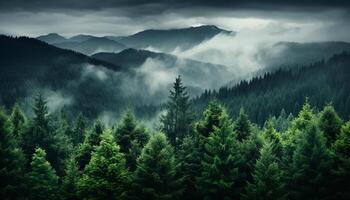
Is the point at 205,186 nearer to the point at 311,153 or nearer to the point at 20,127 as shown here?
the point at 311,153

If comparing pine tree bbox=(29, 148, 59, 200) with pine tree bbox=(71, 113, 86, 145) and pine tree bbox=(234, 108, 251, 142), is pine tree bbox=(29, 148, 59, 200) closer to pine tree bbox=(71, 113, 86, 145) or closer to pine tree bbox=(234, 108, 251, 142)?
pine tree bbox=(234, 108, 251, 142)

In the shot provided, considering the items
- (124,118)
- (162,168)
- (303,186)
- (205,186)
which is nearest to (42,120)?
(124,118)

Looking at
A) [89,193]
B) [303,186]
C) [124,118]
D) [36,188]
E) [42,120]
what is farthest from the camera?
[42,120]

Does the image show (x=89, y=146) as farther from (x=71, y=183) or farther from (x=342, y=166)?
(x=342, y=166)

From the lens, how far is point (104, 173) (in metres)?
39.9

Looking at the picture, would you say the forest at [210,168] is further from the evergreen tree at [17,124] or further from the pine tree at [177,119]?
the evergreen tree at [17,124]

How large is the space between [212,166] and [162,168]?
447 cm

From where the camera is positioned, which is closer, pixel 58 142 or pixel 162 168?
pixel 162 168

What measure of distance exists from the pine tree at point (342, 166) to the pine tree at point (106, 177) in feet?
58.6

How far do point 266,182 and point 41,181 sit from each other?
22.3 m

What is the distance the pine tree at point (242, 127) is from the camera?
144 feet

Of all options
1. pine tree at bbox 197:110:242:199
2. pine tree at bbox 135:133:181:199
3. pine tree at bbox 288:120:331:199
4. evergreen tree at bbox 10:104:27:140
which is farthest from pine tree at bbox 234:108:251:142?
evergreen tree at bbox 10:104:27:140

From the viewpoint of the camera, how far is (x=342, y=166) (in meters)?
36.2

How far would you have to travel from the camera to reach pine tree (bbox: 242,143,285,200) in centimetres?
3559
